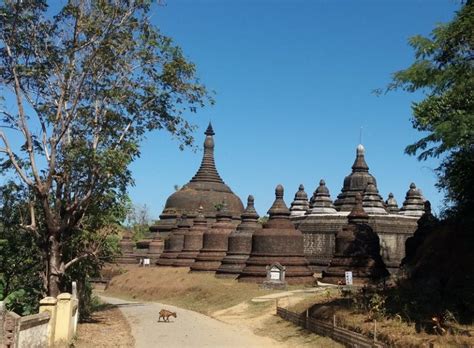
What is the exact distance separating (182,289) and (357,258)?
11.0 m

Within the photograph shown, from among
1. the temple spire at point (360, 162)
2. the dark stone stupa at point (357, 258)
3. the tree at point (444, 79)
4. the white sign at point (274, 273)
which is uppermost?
the temple spire at point (360, 162)

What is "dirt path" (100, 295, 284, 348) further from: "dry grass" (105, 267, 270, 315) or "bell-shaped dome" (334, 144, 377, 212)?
"bell-shaped dome" (334, 144, 377, 212)

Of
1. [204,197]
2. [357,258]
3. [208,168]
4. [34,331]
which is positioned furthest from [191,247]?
[34,331]

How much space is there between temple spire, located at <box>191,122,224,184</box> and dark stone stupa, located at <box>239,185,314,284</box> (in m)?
25.4

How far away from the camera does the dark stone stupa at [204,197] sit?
176 feet

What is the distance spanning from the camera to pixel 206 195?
180 ft

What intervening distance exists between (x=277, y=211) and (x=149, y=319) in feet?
41.0

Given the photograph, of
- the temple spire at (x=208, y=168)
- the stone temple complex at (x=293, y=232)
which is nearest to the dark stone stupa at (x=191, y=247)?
the stone temple complex at (x=293, y=232)

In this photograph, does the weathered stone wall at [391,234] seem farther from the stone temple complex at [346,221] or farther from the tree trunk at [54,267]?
the tree trunk at [54,267]

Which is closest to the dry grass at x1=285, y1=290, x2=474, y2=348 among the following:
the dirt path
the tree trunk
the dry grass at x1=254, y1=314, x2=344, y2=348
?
the dry grass at x1=254, y1=314, x2=344, y2=348

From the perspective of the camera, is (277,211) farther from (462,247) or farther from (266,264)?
(462,247)

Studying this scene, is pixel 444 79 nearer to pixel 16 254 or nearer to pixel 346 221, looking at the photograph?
pixel 16 254

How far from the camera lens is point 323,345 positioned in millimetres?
15031

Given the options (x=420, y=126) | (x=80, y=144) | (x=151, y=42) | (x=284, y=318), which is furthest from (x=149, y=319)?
(x=420, y=126)
